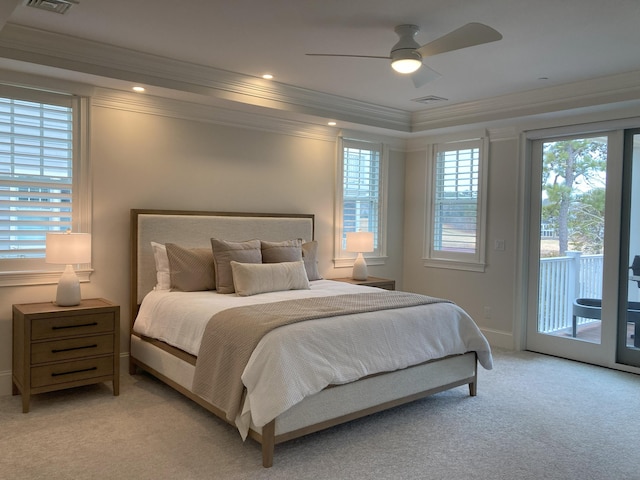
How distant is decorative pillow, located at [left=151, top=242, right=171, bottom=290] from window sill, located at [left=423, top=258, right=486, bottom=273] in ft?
10.7

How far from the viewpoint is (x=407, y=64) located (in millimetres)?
3344

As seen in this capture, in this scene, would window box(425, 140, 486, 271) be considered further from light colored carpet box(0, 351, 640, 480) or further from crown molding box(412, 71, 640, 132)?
light colored carpet box(0, 351, 640, 480)

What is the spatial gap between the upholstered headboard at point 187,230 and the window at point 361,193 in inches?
29.4

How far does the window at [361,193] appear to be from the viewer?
19.6ft

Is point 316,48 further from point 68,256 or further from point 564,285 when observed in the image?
point 564,285

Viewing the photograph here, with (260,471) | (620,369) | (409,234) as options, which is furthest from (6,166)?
(620,369)

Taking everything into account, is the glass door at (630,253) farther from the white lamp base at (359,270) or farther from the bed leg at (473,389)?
the white lamp base at (359,270)

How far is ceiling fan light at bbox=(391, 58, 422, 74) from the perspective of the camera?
10.9ft

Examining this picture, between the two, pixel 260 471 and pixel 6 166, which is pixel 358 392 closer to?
pixel 260 471

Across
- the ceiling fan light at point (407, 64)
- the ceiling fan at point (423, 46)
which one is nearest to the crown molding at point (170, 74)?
the ceiling fan at point (423, 46)

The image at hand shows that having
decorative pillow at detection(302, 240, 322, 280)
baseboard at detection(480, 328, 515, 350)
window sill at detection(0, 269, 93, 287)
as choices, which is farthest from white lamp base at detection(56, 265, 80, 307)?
baseboard at detection(480, 328, 515, 350)

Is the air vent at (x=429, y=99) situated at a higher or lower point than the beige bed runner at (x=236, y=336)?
higher

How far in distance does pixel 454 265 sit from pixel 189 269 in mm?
3169

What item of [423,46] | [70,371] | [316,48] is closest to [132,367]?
[70,371]
